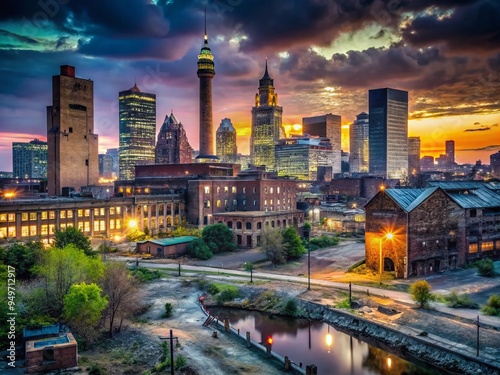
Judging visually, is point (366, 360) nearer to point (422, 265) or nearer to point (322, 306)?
point (322, 306)

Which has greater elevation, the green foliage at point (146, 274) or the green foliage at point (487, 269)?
the green foliage at point (487, 269)

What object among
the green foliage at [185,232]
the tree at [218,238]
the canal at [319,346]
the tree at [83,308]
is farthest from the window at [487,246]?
the tree at [83,308]

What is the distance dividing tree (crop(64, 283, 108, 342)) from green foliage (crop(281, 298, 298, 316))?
676 inches

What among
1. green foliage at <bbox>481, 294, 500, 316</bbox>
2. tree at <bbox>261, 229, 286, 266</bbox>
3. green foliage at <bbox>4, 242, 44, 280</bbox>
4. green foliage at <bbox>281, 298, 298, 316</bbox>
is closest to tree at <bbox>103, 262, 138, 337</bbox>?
green foliage at <bbox>4, 242, 44, 280</bbox>

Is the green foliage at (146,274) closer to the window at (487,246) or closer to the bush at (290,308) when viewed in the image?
the bush at (290,308)

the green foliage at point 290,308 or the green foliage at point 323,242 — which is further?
the green foliage at point 323,242

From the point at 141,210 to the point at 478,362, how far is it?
6700cm

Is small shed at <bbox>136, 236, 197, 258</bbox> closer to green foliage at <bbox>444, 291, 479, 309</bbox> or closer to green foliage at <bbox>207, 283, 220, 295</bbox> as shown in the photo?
green foliage at <bbox>207, 283, 220, 295</bbox>

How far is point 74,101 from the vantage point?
115250 mm

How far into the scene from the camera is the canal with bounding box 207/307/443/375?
103ft

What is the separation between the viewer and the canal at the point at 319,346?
31391mm

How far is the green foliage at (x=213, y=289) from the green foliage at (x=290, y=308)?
871 centimetres

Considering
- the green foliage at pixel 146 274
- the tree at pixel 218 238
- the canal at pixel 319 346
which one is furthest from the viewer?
the tree at pixel 218 238

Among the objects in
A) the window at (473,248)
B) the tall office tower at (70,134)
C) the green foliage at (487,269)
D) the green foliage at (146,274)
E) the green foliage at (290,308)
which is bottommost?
the green foliage at (290,308)
